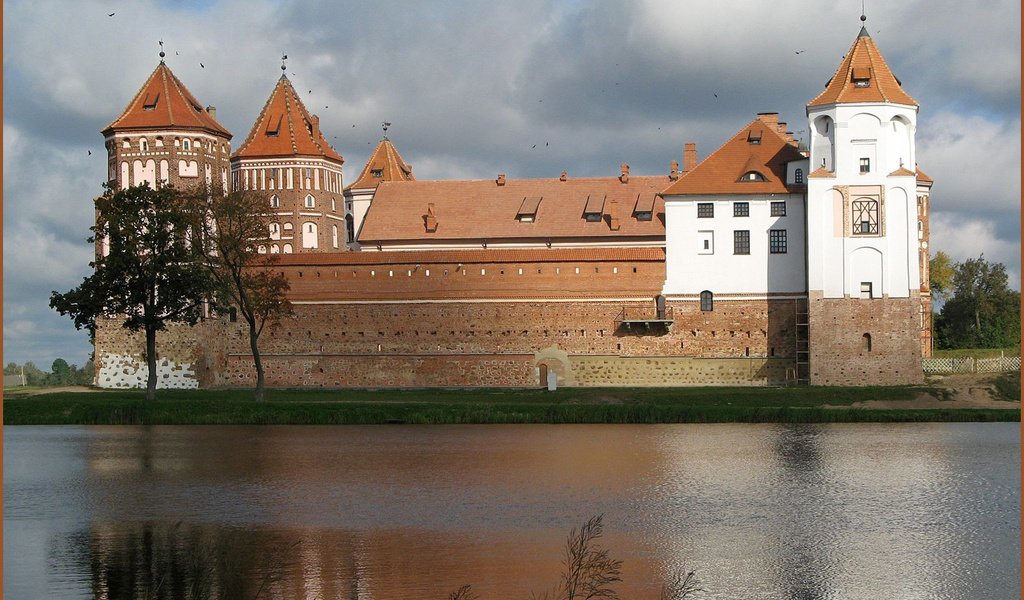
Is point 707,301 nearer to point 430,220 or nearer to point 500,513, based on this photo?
point 430,220

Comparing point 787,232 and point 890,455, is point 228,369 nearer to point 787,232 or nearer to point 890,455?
point 787,232

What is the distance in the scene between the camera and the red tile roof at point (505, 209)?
49.3m

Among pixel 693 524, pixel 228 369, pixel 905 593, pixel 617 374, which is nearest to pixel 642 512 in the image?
pixel 693 524

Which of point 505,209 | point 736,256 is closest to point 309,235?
point 505,209

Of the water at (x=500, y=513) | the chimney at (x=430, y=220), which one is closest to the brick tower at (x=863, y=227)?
the water at (x=500, y=513)

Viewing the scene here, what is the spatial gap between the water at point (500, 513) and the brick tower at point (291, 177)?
82.7ft

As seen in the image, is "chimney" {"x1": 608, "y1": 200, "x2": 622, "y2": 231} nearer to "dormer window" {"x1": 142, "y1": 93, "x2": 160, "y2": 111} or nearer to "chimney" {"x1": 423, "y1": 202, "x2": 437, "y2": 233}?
"chimney" {"x1": 423, "y1": 202, "x2": 437, "y2": 233}

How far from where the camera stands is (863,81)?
136 ft

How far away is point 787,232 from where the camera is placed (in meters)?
42.4

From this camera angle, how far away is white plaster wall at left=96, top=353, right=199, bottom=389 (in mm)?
44312

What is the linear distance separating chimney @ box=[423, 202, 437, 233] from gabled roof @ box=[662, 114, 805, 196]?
9767mm

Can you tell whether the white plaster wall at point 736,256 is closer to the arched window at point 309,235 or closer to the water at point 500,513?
the water at point 500,513

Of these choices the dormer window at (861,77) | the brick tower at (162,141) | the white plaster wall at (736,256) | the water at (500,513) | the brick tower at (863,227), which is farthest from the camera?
the brick tower at (162,141)

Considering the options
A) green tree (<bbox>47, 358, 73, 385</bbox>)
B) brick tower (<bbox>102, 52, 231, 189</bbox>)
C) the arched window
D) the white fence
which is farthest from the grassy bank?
green tree (<bbox>47, 358, 73, 385</bbox>)
